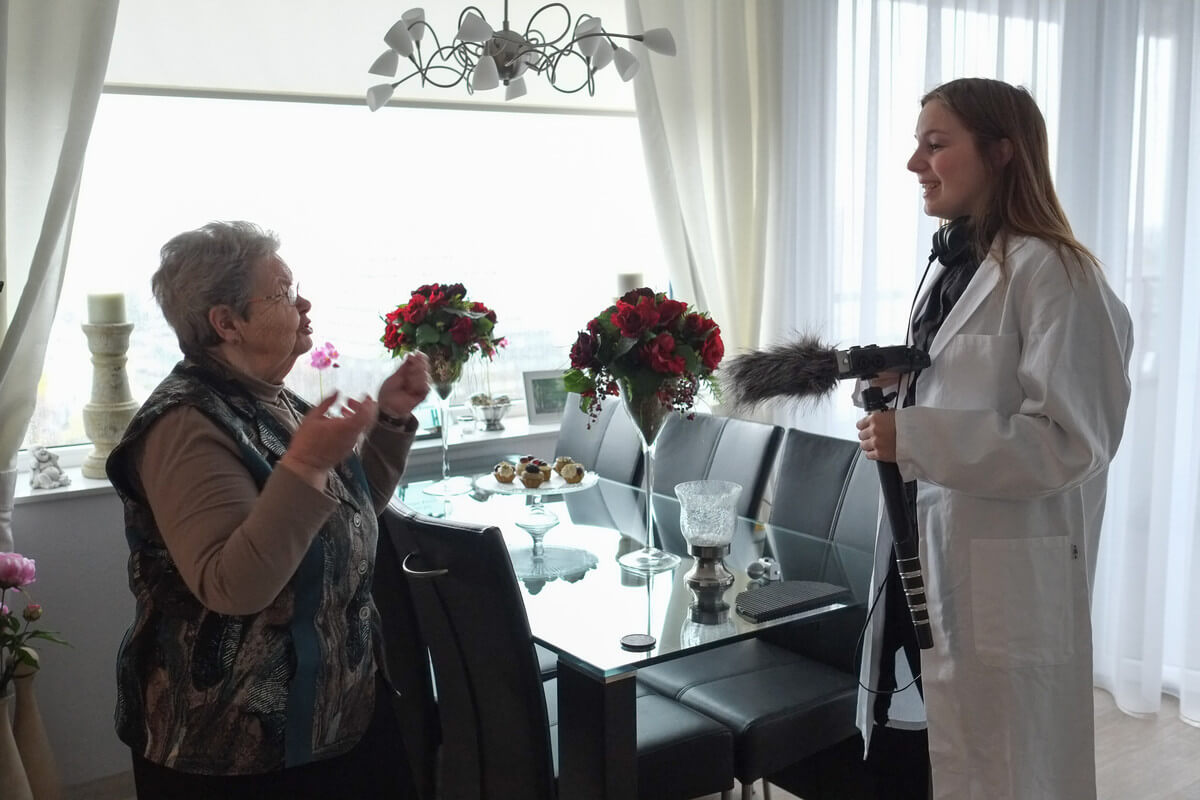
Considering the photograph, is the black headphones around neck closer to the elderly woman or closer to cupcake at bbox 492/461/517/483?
the elderly woman

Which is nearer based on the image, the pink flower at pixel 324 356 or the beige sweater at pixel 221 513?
the beige sweater at pixel 221 513

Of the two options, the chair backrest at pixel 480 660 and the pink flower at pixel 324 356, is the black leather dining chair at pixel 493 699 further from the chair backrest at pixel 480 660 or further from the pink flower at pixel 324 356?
the pink flower at pixel 324 356

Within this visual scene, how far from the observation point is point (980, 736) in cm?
168

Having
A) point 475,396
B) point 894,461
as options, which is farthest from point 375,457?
point 475,396

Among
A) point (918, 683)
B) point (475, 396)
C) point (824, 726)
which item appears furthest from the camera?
point (475, 396)

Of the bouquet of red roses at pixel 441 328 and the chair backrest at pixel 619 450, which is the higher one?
the bouquet of red roses at pixel 441 328

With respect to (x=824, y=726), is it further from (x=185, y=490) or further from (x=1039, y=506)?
(x=185, y=490)

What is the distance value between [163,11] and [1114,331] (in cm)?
261

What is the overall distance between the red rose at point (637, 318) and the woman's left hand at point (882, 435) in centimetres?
59

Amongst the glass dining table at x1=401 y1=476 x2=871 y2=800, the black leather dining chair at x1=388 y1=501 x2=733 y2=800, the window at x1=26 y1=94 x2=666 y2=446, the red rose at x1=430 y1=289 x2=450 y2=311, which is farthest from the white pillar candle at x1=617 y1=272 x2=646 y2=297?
the black leather dining chair at x1=388 y1=501 x2=733 y2=800

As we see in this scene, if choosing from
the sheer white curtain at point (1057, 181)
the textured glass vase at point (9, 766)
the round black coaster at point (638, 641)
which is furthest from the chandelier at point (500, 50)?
the textured glass vase at point (9, 766)

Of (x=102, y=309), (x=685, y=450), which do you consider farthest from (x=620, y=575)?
(x=102, y=309)

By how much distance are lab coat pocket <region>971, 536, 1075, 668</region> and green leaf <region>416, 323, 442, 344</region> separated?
5.32ft

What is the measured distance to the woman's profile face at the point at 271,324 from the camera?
4.92 ft
